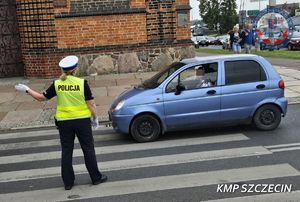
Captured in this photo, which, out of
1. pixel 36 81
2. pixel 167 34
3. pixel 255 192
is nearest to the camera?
pixel 255 192

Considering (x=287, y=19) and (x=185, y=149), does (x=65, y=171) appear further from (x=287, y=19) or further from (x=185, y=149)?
(x=287, y=19)

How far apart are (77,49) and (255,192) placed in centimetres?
1242

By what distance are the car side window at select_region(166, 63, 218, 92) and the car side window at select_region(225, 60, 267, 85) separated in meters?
0.27

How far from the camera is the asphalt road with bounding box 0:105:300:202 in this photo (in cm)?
552

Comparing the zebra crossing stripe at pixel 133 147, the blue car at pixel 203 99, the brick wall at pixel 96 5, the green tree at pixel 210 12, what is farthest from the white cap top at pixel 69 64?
the green tree at pixel 210 12

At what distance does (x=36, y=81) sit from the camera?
1611 centimetres

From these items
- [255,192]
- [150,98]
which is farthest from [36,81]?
[255,192]

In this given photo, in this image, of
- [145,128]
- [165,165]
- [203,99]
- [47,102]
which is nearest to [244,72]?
[203,99]

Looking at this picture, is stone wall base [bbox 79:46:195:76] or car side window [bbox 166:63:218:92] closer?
car side window [bbox 166:63:218:92]

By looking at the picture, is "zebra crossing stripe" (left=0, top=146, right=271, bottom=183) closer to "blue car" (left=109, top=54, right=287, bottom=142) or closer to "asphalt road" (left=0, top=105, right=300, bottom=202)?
"asphalt road" (left=0, top=105, right=300, bottom=202)

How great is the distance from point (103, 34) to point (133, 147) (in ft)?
31.9

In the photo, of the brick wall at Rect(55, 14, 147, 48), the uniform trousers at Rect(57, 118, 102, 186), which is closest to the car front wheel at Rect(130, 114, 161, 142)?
the uniform trousers at Rect(57, 118, 102, 186)

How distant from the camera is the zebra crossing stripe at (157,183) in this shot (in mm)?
5555

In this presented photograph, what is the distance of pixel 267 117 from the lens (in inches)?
334
